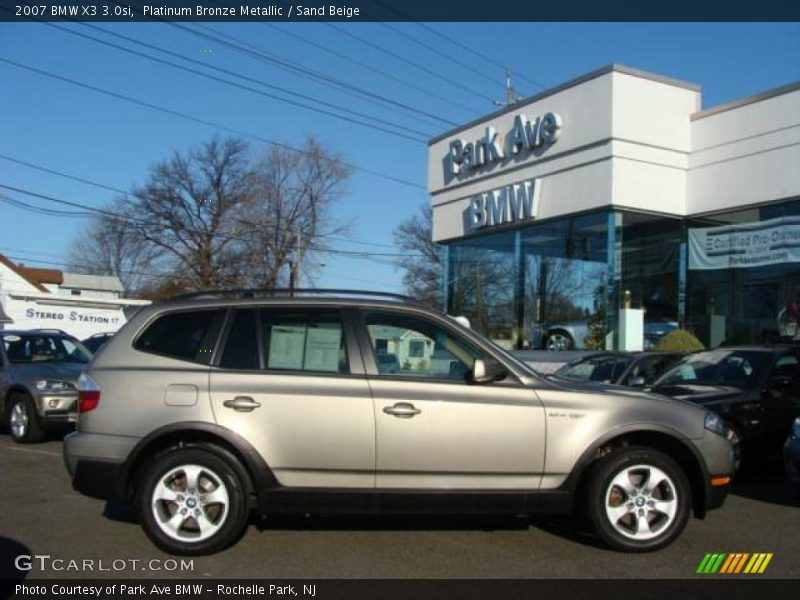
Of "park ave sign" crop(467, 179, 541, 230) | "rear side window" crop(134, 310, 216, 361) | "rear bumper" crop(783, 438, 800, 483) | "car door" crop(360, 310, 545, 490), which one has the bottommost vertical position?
"rear bumper" crop(783, 438, 800, 483)

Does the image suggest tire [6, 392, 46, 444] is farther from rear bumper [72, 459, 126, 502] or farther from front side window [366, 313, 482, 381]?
front side window [366, 313, 482, 381]

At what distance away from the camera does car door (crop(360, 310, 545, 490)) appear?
18.0 ft

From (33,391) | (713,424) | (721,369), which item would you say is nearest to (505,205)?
(721,369)

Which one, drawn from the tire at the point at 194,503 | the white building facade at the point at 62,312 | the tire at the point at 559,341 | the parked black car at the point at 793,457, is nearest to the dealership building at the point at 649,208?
the tire at the point at 559,341

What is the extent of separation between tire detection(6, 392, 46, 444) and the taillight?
618 centimetres

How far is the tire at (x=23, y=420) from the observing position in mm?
11219

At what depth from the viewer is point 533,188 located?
19.3 meters

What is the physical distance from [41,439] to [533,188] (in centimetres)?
1238

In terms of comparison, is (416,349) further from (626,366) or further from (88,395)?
(626,366)

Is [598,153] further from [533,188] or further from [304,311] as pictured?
[304,311]

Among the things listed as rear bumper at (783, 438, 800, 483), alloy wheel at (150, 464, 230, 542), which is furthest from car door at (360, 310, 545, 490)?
rear bumper at (783, 438, 800, 483)

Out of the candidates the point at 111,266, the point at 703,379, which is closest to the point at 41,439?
the point at 703,379

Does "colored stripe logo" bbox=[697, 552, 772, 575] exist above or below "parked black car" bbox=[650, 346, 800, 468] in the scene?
below
